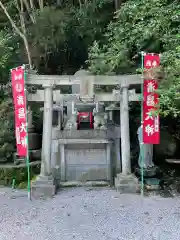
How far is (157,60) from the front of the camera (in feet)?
23.7

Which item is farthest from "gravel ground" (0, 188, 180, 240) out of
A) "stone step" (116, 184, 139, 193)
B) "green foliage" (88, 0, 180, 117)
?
"green foliage" (88, 0, 180, 117)

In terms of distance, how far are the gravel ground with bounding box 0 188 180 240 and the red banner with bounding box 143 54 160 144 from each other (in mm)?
1367

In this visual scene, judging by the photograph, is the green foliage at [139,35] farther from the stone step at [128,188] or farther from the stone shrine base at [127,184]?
the stone step at [128,188]

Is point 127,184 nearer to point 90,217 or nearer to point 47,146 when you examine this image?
point 90,217

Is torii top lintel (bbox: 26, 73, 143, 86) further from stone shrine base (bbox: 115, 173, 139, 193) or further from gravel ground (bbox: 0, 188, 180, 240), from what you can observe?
gravel ground (bbox: 0, 188, 180, 240)

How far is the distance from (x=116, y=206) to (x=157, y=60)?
10.7 feet

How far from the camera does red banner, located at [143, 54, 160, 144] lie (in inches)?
284

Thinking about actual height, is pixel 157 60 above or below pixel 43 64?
below

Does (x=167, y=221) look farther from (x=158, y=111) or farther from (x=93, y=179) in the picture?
(x=93, y=179)

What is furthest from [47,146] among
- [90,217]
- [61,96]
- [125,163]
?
[90,217]

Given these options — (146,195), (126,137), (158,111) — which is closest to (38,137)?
(126,137)

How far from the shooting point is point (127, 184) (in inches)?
295

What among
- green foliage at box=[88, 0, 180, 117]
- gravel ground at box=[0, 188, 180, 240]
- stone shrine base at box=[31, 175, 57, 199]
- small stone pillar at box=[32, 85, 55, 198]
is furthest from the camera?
green foliage at box=[88, 0, 180, 117]

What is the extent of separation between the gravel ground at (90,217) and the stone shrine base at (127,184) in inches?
7.0
